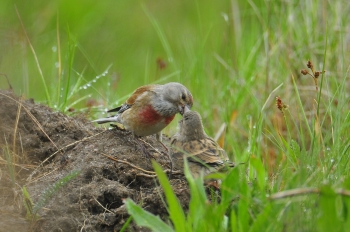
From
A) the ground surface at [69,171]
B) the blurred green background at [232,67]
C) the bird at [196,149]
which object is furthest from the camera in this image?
the blurred green background at [232,67]

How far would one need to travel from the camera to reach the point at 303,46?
7789 mm

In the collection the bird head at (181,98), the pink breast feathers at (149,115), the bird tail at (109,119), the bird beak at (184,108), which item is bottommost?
the bird tail at (109,119)

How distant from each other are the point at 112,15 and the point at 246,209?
31.8ft

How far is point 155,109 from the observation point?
20.6 feet

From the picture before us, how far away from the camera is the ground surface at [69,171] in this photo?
426cm

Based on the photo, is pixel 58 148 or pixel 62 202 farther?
pixel 58 148

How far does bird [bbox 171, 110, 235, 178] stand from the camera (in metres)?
4.82

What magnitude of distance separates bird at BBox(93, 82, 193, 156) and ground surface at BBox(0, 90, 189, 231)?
0.16 m

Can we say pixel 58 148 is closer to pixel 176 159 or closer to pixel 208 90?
pixel 176 159

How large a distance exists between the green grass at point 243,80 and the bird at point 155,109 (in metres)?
0.45

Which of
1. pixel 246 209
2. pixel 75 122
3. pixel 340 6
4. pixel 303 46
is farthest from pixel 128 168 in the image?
pixel 340 6

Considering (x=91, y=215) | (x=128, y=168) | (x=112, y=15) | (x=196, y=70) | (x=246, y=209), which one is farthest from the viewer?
(x=112, y=15)

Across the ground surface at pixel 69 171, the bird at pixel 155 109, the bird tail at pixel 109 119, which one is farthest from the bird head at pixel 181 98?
the bird tail at pixel 109 119

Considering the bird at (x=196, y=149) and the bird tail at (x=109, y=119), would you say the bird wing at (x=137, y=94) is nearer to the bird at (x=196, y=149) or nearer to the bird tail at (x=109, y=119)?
the bird tail at (x=109, y=119)
